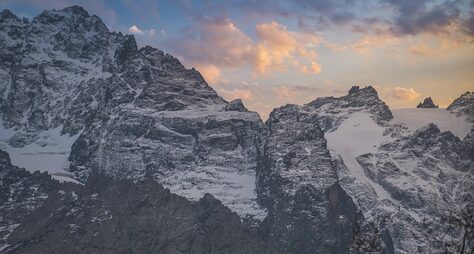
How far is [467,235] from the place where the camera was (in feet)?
122

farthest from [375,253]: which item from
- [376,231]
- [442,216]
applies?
[442,216]

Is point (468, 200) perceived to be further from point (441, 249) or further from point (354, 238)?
point (354, 238)

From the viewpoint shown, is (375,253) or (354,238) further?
(375,253)

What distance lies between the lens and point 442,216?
37219 millimetres

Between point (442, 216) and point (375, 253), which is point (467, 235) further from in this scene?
point (375, 253)

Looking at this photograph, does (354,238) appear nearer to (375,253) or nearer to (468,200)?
(375,253)

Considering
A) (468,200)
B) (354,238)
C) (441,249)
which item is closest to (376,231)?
(354,238)

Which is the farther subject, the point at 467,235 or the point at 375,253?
the point at 375,253

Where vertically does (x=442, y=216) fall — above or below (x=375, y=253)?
above

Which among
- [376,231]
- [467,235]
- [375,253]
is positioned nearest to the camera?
[467,235]

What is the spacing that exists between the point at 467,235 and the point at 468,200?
5353 millimetres

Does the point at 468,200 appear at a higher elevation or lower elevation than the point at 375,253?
higher

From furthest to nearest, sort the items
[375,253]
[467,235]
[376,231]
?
[375,253]
[376,231]
[467,235]

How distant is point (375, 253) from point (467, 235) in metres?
7.77
